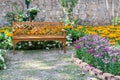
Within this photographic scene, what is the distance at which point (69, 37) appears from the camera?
450 inches

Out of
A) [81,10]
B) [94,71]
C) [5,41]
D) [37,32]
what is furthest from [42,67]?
[81,10]

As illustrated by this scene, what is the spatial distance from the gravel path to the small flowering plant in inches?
12.3

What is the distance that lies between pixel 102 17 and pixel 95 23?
0.49 meters

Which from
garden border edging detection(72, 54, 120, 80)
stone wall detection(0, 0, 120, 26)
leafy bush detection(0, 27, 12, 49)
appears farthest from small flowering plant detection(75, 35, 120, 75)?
stone wall detection(0, 0, 120, 26)

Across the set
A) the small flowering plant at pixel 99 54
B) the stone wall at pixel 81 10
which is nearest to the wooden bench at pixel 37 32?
the small flowering plant at pixel 99 54

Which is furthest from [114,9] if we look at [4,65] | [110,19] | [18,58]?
[4,65]

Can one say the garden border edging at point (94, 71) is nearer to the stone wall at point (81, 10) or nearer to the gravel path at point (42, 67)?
the gravel path at point (42, 67)

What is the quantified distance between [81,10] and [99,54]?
913 centimetres

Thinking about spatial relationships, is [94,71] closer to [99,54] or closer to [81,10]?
[99,54]

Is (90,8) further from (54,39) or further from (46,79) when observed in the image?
(46,79)

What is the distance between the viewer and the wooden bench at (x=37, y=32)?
996 centimetres

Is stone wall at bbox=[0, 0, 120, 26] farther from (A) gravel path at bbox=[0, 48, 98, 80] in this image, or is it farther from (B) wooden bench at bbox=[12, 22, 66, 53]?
(A) gravel path at bbox=[0, 48, 98, 80]

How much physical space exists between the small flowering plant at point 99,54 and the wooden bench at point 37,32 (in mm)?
1984

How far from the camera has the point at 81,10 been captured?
51.1ft
